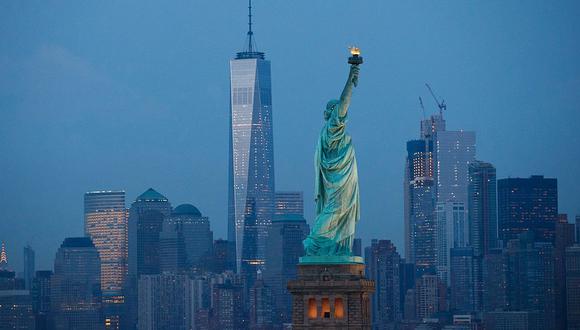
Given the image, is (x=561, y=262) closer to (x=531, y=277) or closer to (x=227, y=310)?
(x=531, y=277)

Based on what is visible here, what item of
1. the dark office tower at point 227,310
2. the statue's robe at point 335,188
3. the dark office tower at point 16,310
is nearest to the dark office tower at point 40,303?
the dark office tower at point 16,310

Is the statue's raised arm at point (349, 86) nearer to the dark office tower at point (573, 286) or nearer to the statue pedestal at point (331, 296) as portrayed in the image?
the statue pedestal at point (331, 296)

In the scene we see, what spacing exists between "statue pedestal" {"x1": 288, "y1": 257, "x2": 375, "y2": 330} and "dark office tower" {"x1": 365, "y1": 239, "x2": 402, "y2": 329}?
11181cm

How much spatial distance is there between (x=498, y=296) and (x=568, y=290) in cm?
1054

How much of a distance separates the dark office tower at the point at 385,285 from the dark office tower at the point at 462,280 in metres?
6.40

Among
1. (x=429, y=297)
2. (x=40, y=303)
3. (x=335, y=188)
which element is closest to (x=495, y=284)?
(x=429, y=297)

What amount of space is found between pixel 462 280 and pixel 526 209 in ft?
41.1

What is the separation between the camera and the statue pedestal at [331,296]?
52156 millimetres

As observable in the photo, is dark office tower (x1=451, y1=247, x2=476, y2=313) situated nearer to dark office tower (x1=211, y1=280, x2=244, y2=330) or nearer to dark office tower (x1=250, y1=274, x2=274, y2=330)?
dark office tower (x1=250, y1=274, x2=274, y2=330)

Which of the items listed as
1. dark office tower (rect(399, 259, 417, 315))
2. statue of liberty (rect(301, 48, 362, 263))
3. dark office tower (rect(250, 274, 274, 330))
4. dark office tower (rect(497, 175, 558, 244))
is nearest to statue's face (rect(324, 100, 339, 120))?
statue of liberty (rect(301, 48, 362, 263))

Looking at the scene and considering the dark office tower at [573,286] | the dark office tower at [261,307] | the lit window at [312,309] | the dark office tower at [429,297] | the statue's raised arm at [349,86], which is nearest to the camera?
the lit window at [312,309]

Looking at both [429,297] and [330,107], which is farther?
[429,297]

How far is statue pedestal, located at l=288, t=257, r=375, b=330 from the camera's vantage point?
52156 millimetres

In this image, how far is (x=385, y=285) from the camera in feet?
578
